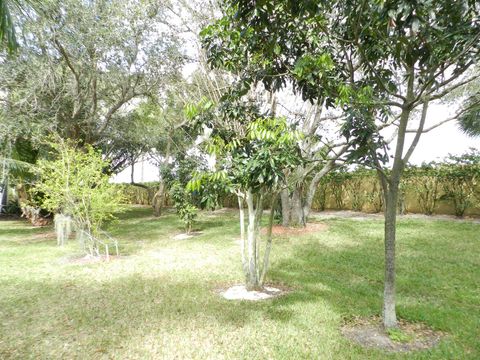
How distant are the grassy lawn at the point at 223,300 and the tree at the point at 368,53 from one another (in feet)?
3.50

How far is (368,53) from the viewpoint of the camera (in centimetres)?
485

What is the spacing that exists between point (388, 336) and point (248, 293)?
2.39 meters

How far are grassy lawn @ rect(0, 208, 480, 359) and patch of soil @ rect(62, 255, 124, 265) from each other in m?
0.23

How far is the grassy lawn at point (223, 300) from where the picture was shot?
4.14 m

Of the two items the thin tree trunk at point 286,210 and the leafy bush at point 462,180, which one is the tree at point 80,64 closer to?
the thin tree trunk at point 286,210

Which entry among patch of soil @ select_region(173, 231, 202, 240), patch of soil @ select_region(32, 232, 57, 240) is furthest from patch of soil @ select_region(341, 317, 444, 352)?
→ patch of soil @ select_region(32, 232, 57, 240)

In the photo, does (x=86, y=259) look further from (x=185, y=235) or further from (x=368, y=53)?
(x=368, y=53)

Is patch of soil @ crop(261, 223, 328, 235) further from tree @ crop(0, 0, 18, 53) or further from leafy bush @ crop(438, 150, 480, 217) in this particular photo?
tree @ crop(0, 0, 18, 53)

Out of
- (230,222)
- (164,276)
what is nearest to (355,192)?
(230,222)

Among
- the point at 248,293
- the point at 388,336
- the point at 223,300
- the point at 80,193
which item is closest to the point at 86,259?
the point at 80,193

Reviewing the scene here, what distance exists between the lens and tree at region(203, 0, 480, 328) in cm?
372

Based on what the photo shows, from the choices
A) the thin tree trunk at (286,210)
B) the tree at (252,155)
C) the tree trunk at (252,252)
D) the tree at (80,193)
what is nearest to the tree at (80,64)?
Result: the tree at (80,193)

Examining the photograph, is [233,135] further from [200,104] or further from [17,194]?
[17,194]

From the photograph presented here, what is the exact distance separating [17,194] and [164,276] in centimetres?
1979
